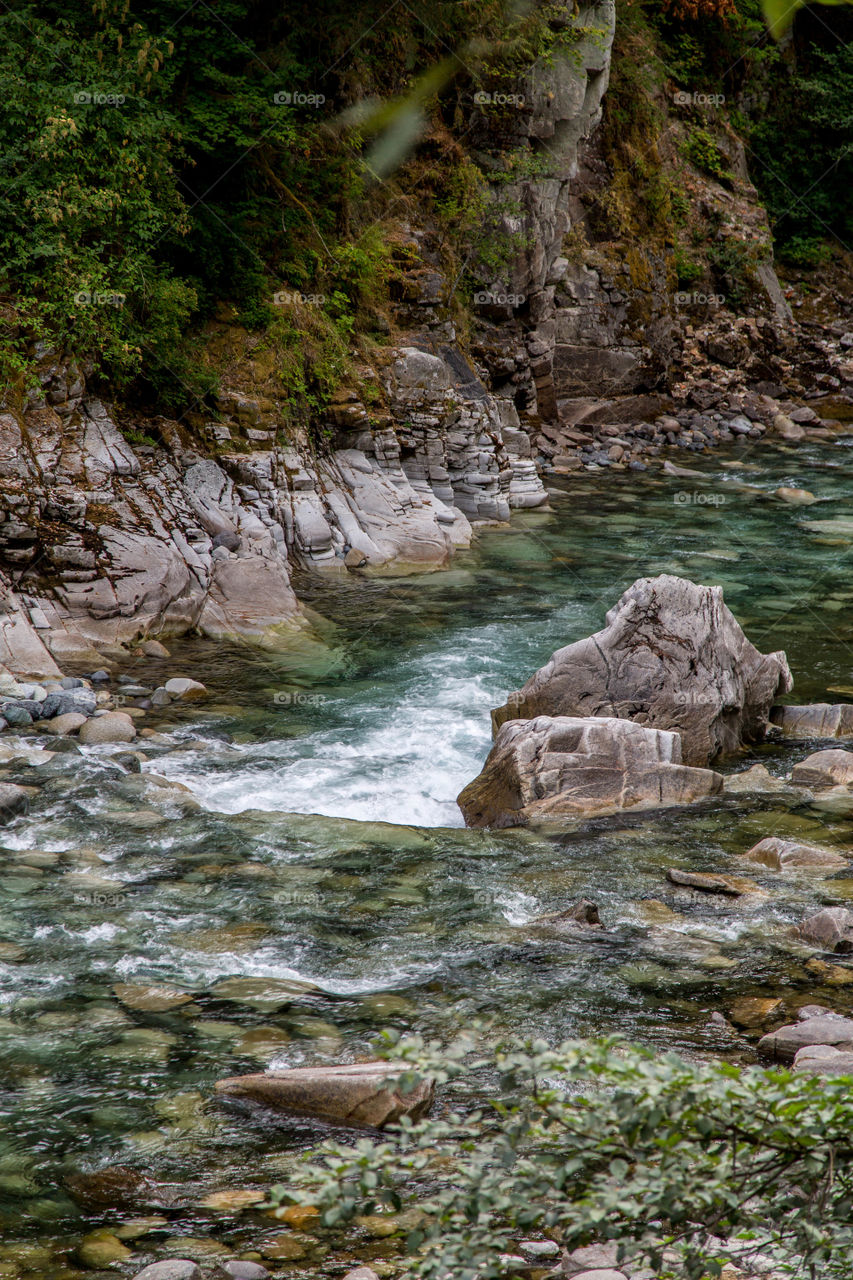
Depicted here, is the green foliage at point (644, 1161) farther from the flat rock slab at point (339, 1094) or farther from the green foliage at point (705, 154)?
the green foliage at point (705, 154)

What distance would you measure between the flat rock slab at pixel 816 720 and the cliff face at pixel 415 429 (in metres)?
5.15

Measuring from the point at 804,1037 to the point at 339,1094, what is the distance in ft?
6.92

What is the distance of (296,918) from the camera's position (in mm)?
6586

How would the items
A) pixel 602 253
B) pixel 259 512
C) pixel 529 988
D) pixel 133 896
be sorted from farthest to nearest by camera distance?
pixel 602 253
pixel 259 512
pixel 133 896
pixel 529 988

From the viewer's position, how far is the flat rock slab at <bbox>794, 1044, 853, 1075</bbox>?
14.6 feet

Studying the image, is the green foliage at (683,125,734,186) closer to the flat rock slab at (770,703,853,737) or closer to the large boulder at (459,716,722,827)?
the flat rock slab at (770,703,853,737)

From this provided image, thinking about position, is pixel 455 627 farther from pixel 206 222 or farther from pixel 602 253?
pixel 602 253

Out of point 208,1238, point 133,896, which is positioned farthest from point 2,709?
point 208,1238

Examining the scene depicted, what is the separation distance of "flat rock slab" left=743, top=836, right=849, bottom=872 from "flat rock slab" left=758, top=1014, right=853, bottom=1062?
2230mm

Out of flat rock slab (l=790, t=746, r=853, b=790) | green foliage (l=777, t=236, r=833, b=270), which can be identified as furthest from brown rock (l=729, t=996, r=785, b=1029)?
green foliage (l=777, t=236, r=833, b=270)

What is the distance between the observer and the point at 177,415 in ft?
45.9

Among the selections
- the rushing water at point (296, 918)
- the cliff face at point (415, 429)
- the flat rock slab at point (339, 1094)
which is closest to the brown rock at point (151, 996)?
the rushing water at point (296, 918)

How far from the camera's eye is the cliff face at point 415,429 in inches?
458

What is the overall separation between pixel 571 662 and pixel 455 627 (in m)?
3.26
